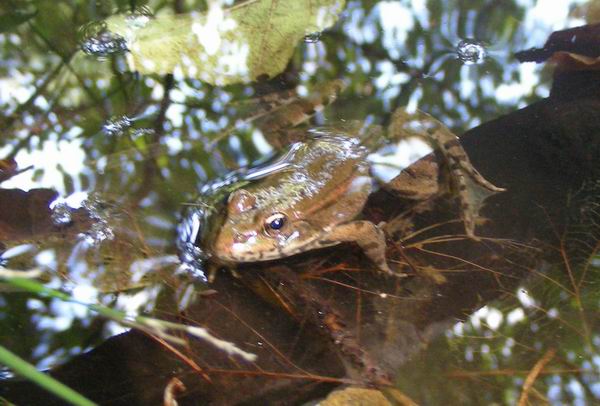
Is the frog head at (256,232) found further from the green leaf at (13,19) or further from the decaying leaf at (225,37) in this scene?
the green leaf at (13,19)

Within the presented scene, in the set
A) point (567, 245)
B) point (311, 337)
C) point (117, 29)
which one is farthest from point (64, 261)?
point (567, 245)

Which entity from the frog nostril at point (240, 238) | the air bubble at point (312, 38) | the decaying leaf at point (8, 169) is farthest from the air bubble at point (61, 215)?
the air bubble at point (312, 38)

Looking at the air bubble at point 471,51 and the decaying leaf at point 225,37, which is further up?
the decaying leaf at point 225,37

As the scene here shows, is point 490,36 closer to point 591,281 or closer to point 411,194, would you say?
point 411,194

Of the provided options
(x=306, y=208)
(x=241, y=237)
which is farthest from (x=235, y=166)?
(x=241, y=237)

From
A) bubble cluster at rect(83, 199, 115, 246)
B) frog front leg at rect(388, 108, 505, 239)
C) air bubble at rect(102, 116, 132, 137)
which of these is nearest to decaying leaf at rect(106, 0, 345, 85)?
air bubble at rect(102, 116, 132, 137)

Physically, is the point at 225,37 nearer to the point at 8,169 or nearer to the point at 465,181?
the point at 8,169
